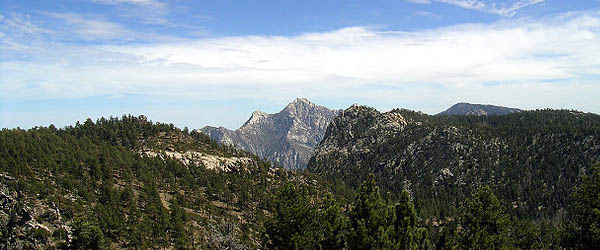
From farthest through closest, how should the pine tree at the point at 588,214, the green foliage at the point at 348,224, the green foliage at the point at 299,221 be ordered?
1. the green foliage at the point at 299,221
2. the green foliage at the point at 348,224
3. the pine tree at the point at 588,214

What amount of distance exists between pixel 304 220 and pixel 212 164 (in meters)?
100

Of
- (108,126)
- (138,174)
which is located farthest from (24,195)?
(108,126)

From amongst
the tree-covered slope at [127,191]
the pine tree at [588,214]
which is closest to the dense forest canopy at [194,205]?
the pine tree at [588,214]

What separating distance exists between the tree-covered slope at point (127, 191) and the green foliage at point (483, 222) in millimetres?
48646

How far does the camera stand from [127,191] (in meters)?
84.7

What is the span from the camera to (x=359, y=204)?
37625 mm

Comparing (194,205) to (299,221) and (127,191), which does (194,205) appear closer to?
(127,191)

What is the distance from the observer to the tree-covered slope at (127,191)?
213ft

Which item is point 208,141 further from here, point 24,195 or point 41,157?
point 24,195

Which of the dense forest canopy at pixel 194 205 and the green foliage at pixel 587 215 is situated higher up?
the green foliage at pixel 587 215

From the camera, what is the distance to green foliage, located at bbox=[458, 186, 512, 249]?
120ft

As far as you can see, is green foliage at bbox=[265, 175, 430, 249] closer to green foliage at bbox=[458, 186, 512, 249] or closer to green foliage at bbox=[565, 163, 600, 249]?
green foliage at bbox=[458, 186, 512, 249]

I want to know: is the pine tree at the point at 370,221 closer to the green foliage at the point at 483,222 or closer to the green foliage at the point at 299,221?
the green foliage at the point at 299,221

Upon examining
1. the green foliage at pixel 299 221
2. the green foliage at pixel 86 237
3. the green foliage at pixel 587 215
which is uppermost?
the green foliage at pixel 587 215
